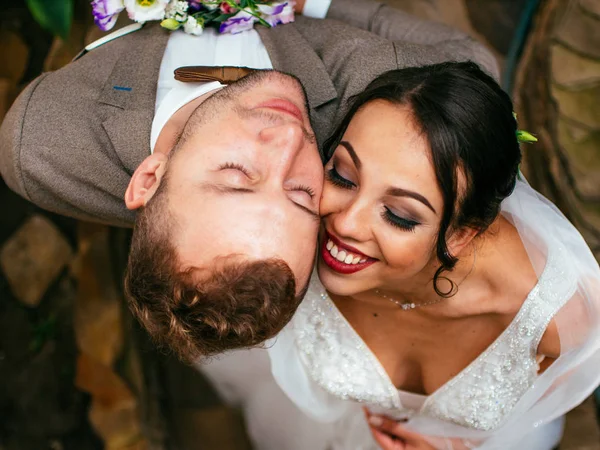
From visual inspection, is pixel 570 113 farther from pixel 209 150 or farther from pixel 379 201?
pixel 209 150

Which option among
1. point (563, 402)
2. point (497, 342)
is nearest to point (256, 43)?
point (497, 342)

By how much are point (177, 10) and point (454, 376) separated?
4.80ft

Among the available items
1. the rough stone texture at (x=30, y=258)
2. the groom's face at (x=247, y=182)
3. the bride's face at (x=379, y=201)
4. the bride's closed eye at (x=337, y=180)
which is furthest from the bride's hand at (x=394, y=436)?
the rough stone texture at (x=30, y=258)

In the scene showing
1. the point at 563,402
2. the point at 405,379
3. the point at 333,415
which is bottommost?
the point at 333,415

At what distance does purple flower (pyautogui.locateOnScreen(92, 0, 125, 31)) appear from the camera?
1.81m

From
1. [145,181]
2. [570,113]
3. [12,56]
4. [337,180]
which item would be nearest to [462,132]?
[337,180]

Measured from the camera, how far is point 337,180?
150 cm

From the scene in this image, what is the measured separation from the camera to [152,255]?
4.69 feet

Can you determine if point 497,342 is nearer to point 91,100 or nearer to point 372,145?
point 372,145

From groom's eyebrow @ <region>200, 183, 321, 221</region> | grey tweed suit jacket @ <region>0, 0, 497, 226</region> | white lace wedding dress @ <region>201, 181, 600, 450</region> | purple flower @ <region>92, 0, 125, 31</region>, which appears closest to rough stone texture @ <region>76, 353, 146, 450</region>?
white lace wedding dress @ <region>201, 181, 600, 450</region>

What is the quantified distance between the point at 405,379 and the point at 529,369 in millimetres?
412

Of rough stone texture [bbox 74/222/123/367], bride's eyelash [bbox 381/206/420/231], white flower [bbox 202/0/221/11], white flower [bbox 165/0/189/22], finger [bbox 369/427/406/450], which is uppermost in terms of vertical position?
white flower [bbox 202/0/221/11]

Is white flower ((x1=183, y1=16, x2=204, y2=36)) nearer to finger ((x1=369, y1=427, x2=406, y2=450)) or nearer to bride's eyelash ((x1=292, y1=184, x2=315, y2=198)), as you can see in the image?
bride's eyelash ((x1=292, y1=184, x2=315, y2=198))

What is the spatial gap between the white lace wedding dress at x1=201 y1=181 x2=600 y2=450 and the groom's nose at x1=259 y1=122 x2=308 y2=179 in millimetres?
626
